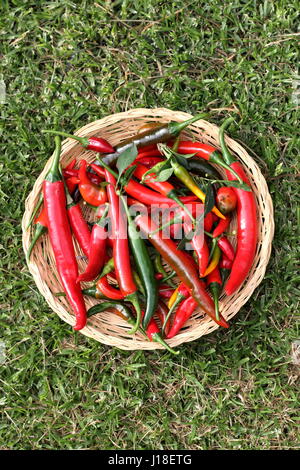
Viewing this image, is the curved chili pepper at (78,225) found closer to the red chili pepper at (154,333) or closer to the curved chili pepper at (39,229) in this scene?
the curved chili pepper at (39,229)

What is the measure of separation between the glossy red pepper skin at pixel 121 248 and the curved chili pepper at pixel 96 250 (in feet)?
0.23

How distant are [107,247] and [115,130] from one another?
724 millimetres

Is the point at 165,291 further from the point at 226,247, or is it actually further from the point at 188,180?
the point at 188,180

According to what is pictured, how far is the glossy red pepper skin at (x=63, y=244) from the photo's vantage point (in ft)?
9.89

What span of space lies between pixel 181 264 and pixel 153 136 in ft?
2.49

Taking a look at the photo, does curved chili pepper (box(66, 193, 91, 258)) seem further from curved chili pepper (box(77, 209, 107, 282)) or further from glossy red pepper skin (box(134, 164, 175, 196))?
glossy red pepper skin (box(134, 164, 175, 196))

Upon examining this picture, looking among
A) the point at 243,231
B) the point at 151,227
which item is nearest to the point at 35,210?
the point at 151,227

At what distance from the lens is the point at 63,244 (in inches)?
121

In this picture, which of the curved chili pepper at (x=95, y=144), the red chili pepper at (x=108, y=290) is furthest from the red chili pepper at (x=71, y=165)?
the red chili pepper at (x=108, y=290)

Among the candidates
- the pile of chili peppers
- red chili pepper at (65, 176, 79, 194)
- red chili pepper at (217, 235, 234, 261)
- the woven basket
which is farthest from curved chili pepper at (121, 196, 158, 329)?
red chili pepper at (217, 235, 234, 261)

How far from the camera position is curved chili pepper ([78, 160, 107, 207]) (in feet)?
10.1
